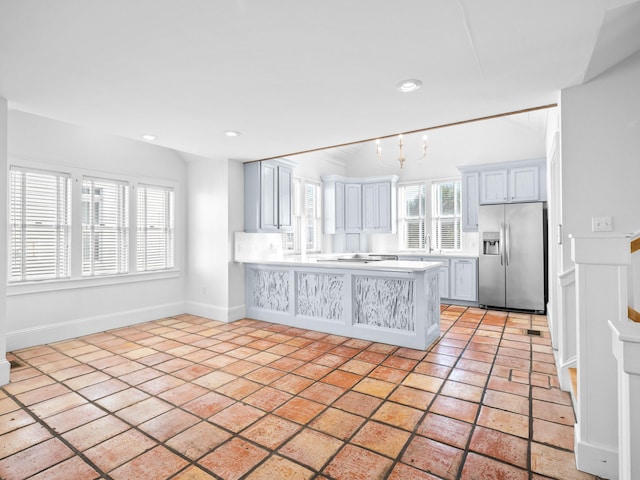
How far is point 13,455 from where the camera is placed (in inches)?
79.5

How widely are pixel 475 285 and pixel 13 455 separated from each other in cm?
583

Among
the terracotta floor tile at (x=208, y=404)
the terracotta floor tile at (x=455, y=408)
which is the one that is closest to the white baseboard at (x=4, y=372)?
the terracotta floor tile at (x=208, y=404)

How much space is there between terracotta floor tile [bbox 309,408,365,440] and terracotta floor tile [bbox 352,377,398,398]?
38 centimetres

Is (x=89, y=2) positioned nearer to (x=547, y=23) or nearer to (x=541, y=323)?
(x=547, y=23)

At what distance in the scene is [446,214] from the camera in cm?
692

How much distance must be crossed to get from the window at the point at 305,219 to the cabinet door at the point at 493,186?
308 cm

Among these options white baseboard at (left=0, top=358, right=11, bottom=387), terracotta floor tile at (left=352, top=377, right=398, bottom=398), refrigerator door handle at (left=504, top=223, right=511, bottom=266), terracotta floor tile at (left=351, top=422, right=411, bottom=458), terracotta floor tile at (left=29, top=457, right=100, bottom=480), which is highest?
refrigerator door handle at (left=504, top=223, right=511, bottom=266)

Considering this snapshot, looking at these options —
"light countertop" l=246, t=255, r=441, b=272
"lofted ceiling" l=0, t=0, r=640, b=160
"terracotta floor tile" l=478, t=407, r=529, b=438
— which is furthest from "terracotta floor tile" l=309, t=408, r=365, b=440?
"lofted ceiling" l=0, t=0, r=640, b=160

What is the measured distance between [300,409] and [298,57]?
7.69ft

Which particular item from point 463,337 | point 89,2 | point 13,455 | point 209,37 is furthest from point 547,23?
point 13,455

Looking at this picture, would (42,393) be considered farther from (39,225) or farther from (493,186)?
(493,186)

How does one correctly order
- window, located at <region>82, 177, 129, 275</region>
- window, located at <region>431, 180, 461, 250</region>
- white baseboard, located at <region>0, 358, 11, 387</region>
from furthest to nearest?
window, located at <region>431, 180, 461, 250</region>
window, located at <region>82, 177, 129, 275</region>
white baseboard, located at <region>0, 358, 11, 387</region>

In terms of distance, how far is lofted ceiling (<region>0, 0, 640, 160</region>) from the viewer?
1771 millimetres

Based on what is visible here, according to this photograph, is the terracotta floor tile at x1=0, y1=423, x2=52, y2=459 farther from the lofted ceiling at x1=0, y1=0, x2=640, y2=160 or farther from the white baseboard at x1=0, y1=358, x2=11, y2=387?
the lofted ceiling at x1=0, y1=0, x2=640, y2=160
